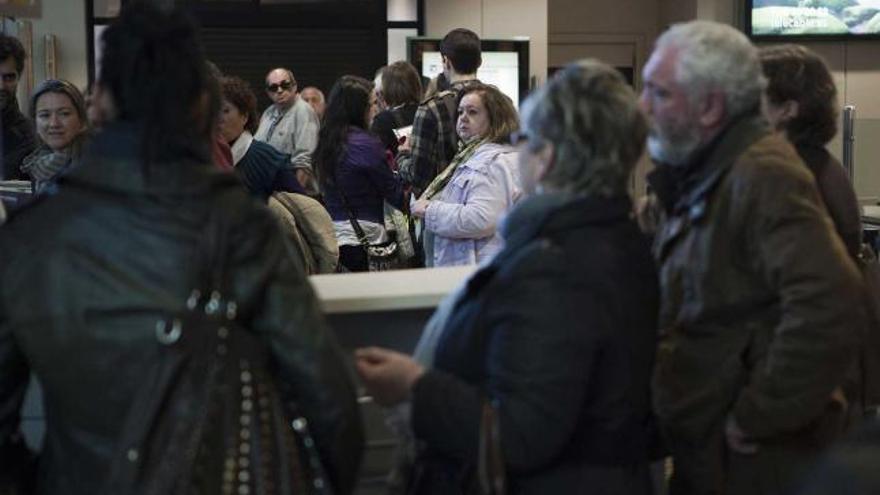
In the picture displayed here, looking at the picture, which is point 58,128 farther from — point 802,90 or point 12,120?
point 802,90

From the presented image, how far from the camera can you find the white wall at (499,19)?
12641mm

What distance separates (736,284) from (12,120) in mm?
3885

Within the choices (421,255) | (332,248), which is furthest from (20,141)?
(421,255)

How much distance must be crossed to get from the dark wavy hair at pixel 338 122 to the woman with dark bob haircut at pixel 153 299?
3781mm

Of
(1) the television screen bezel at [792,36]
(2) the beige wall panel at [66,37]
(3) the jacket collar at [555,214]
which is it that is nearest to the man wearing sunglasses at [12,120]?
(3) the jacket collar at [555,214]

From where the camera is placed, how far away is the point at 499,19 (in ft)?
41.6

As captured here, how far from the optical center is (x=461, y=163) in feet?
17.2

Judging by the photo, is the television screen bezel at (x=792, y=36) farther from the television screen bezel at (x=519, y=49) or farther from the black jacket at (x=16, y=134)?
the black jacket at (x=16, y=134)

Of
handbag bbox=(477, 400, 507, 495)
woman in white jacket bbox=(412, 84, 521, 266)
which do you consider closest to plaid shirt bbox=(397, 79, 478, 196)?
woman in white jacket bbox=(412, 84, 521, 266)

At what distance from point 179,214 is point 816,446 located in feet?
4.48

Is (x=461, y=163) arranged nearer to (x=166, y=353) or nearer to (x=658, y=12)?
(x=166, y=353)

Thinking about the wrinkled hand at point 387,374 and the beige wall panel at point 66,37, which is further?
the beige wall panel at point 66,37

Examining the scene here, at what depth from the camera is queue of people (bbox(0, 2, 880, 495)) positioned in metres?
2.03

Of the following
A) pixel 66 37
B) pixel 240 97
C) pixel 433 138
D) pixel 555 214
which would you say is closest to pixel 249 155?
pixel 240 97
